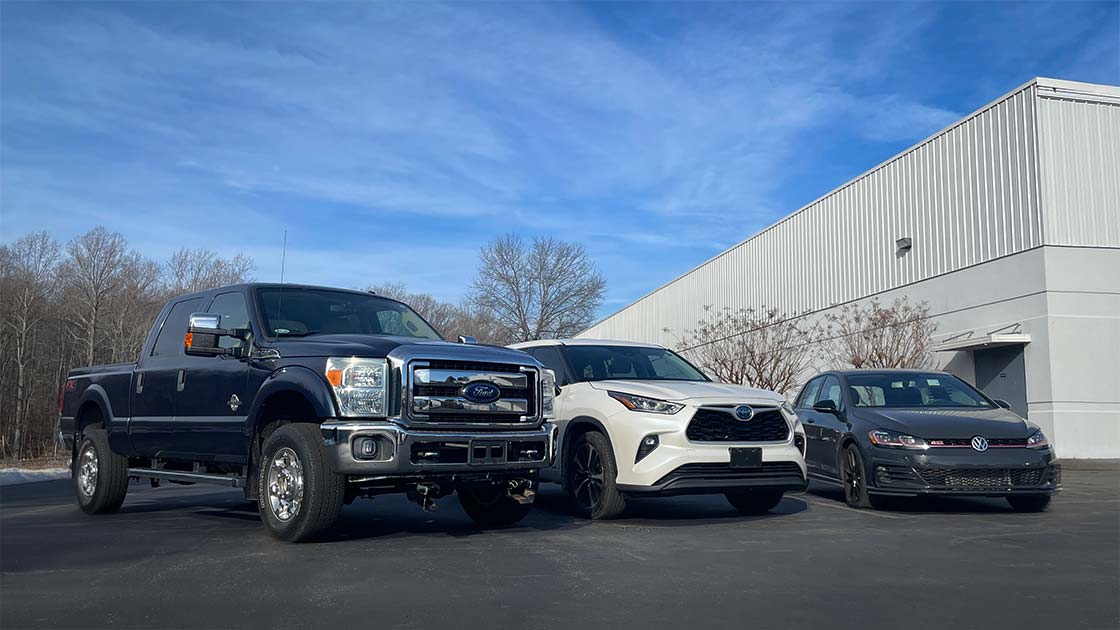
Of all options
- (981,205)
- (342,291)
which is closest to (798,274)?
(981,205)

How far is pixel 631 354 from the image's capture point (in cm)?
1050

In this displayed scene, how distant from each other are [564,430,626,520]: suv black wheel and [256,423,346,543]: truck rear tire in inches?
106

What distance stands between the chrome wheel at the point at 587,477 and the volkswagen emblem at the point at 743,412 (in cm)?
136

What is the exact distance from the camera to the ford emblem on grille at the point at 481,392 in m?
7.31

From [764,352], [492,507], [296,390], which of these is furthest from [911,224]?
[296,390]

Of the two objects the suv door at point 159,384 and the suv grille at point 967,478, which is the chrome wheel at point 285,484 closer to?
the suv door at point 159,384

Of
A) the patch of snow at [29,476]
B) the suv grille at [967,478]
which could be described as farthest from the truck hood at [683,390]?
the patch of snow at [29,476]

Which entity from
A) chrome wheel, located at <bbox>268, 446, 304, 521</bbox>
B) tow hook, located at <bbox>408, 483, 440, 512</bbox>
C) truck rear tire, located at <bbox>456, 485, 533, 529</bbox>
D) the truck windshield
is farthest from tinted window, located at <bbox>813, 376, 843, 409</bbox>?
chrome wheel, located at <bbox>268, 446, 304, 521</bbox>

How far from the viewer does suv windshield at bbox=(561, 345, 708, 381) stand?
32.6ft

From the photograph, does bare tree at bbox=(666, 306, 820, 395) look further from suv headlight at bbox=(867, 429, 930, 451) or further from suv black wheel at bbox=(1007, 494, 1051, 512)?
suv headlight at bbox=(867, 429, 930, 451)

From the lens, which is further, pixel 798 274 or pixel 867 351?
pixel 798 274

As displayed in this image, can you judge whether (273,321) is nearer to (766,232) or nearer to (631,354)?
(631,354)

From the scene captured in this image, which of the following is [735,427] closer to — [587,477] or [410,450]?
[587,477]

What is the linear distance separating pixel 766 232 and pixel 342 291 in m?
30.1
